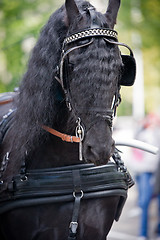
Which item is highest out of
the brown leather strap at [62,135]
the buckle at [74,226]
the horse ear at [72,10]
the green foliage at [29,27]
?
the green foliage at [29,27]

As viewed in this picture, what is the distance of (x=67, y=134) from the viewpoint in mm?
3041

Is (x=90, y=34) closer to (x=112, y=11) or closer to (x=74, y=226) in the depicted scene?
(x=112, y=11)

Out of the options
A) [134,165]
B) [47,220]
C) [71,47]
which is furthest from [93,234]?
[134,165]

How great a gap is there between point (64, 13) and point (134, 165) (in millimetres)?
5202

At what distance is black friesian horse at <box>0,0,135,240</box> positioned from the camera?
8.84 feet

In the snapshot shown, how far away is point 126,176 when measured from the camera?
3459 millimetres

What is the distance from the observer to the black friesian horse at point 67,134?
8.84 feet

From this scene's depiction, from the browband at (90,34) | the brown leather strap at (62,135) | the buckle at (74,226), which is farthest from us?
the buckle at (74,226)

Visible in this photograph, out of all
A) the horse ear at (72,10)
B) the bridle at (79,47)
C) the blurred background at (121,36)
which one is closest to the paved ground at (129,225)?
the blurred background at (121,36)

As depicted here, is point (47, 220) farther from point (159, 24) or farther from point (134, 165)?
point (159, 24)

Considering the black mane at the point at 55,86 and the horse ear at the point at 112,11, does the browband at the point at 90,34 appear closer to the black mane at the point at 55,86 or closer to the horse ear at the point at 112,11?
the black mane at the point at 55,86

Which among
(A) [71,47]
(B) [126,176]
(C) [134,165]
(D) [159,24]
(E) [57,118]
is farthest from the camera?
(D) [159,24]

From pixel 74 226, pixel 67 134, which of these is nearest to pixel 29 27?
pixel 67 134

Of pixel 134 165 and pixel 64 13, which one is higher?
pixel 64 13
